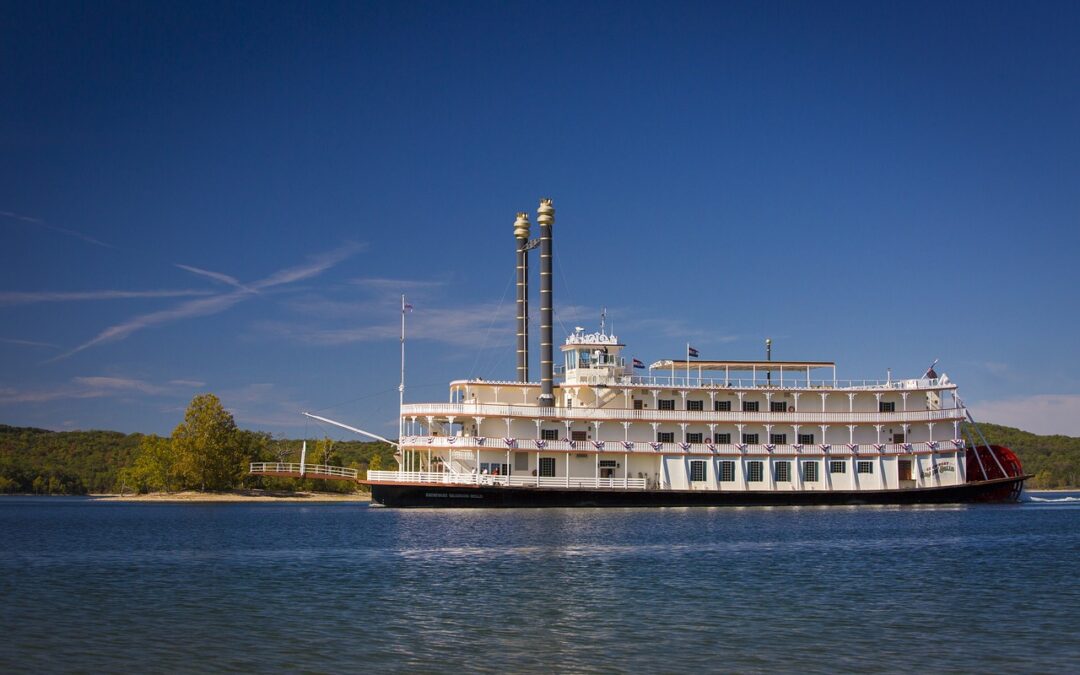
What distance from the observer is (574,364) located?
67.2 metres

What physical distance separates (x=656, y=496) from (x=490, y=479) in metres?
10.7

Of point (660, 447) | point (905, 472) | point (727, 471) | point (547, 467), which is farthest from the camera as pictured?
point (905, 472)

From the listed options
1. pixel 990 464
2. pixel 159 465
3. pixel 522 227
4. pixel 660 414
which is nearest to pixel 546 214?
pixel 522 227

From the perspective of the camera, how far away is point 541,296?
69.1m

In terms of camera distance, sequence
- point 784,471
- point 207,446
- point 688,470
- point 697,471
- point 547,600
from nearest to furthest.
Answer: point 547,600
point 688,470
point 697,471
point 784,471
point 207,446

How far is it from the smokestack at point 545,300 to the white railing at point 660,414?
1992mm

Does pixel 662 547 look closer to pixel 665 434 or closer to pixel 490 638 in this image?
pixel 490 638

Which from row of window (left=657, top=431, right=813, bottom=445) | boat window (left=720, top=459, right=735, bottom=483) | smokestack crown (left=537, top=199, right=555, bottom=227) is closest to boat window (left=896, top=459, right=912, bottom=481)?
row of window (left=657, top=431, right=813, bottom=445)

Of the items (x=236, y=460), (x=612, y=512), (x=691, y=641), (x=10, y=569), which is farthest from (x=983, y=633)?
(x=236, y=460)

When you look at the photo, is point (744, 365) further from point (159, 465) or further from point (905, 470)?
point (159, 465)

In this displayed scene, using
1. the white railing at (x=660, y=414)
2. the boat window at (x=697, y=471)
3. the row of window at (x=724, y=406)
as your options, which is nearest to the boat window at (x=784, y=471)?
the white railing at (x=660, y=414)

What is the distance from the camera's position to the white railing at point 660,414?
202 feet

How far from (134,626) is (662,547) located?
69.3ft

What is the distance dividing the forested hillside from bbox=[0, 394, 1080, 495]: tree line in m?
0.14
